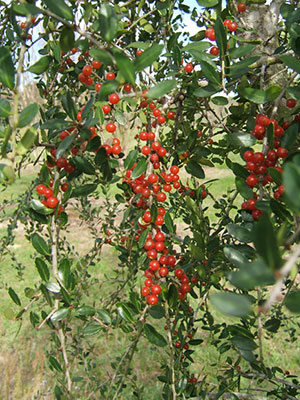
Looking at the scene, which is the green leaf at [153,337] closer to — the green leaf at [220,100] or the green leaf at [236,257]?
the green leaf at [236,257]

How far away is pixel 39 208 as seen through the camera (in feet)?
2.53

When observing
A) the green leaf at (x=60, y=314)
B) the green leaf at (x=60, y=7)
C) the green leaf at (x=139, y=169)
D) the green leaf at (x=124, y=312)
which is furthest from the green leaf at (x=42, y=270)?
the green leaf at (x=60, y=7)

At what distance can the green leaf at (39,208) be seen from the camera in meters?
0.76

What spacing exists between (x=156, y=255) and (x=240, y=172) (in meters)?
0.32

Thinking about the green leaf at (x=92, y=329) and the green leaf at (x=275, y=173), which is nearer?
the green leaf at (x=275, y=173)

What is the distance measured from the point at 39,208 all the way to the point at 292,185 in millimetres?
592

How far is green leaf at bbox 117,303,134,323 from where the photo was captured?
83cm

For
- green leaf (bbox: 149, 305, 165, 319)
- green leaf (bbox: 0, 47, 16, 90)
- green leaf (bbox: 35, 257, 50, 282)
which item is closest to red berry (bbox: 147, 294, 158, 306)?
green leaf (bbox: 149, 305, 165, 319)

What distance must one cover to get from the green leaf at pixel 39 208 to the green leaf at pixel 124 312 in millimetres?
286

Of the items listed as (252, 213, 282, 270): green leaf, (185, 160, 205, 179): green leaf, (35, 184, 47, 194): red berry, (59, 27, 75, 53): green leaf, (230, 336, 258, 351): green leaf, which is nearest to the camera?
(252, 213, 282, 270): green leaf

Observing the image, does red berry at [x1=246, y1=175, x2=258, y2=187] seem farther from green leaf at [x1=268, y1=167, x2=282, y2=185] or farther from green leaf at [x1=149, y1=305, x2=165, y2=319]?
green leaf at [x1=149, y1=305, x2=165, y2=319]

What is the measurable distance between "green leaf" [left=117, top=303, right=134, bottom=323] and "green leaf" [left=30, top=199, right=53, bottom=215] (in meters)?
0.29

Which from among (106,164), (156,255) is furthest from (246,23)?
(156,255)

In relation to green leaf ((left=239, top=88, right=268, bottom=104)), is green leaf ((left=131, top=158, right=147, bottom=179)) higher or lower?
lower
